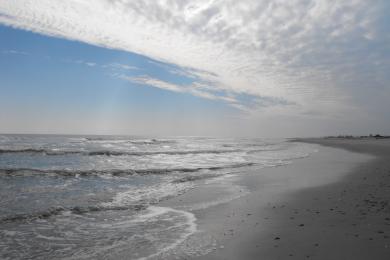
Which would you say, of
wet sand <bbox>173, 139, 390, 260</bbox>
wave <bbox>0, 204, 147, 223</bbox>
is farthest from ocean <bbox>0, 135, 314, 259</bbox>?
wet sand <bbox>173, 139, 390, 260</bbox>

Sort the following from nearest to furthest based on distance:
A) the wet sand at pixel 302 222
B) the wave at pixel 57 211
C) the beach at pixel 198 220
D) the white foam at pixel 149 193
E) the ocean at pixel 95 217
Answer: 1. the wet sand at pixel 302 222
2. the beach at pixel 198 220
3. the ocean at pixel 95 217
4. the wave at pixel 57 211
5. the white foam at pixel 149 193

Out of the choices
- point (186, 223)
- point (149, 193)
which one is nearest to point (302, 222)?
point (186, 223)

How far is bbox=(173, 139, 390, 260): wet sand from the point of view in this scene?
18.7 ft

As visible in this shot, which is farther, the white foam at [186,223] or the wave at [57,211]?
the wave at [57,211]

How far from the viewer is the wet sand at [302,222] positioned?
571 cm

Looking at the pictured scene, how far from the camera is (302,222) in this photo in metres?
7.68

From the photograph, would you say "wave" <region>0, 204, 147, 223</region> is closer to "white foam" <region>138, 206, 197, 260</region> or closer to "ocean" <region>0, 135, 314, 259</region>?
"ocean" <region>0, 135, 314, 259</region>

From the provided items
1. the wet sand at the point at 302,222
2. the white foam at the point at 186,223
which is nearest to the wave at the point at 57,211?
the white foam at the point at 186,223

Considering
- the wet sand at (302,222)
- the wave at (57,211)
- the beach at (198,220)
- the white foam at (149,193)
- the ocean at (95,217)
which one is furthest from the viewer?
the white foam at (149,193)

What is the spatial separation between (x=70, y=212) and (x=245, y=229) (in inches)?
201

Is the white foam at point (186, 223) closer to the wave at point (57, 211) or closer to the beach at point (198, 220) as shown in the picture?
the beach at point (198, 220)

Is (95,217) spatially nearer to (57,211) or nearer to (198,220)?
(57,211)

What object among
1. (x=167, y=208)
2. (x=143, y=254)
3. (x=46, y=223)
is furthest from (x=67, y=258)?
(x=167, y=208)

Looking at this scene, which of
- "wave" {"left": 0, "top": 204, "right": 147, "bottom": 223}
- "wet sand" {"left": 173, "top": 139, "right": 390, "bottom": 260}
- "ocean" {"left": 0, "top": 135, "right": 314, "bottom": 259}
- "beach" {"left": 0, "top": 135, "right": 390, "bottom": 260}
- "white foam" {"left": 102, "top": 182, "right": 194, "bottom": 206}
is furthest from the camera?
"white foam" {"left": 102, "top": 182, "right": 194, "bottom": 206}
